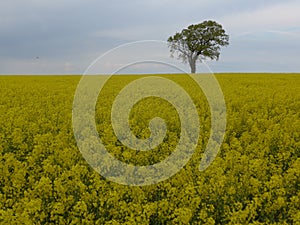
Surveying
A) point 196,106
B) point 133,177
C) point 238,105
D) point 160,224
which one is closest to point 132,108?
point 196,106

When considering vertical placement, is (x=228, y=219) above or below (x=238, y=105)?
below

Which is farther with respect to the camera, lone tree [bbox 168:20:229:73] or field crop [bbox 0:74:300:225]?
lone tree [bbox 168:20:229:73]

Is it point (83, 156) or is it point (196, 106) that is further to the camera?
point (196, 106)

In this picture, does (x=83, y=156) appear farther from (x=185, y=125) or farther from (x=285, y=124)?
(x=285, y=124)

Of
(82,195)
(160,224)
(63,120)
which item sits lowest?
(160,224)

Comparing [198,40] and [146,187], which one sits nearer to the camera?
[146,187]

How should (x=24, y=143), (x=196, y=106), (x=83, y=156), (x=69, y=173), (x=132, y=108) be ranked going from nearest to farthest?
(x=69, y=173), (x=83, y=156), (x=24, y=143), (x=132, y=108), (x=196, y=106)

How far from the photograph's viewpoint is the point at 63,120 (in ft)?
30.8

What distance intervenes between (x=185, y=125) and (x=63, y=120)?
2.75 meters

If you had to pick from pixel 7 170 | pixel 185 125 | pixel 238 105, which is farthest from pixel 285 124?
pixel 7 170

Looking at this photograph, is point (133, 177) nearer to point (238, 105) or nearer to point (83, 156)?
point (83, 156)

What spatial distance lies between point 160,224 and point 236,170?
154cm

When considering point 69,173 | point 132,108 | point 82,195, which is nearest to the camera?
point 82,195

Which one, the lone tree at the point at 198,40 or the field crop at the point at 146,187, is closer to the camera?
the field crop at the point at 146,187
